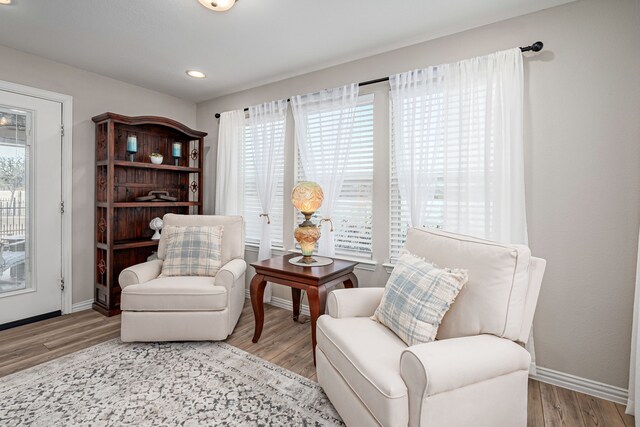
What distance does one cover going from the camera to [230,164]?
149 inches

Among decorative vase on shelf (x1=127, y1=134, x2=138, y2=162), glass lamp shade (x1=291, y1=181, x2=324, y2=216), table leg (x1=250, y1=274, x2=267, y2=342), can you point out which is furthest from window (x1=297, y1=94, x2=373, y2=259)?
decorative vase on shelf (x1=127, y1=134, x2=138, y2=162)

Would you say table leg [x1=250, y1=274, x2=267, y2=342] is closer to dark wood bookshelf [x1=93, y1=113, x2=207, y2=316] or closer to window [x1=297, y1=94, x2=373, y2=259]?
window [x1=297, y1=94, x2=373, y2=259]

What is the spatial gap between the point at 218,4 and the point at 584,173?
2540 mm

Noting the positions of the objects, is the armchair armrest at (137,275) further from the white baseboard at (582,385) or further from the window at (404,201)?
the white baseboard at (582,385)

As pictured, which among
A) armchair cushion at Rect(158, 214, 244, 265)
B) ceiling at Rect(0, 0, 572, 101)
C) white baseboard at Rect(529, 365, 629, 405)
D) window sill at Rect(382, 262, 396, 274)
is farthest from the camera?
armchair cushion at Rect(158, 214, 244, 265)

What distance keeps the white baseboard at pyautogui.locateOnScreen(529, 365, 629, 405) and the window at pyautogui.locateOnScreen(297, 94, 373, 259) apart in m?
1.47

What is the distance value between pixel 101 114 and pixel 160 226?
127 centimetres

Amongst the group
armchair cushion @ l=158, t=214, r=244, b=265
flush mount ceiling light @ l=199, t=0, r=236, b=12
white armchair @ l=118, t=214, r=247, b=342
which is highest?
flush mount ceiling light @ l=199, t=0, r=236, b=12

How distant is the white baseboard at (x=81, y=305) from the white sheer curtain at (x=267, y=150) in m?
1.83

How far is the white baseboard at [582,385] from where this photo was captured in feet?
6.27

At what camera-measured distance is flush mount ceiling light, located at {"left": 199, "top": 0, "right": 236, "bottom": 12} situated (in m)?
2.04

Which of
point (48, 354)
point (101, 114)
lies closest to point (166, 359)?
point (48, 354)

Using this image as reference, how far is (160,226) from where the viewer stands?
3582 mm

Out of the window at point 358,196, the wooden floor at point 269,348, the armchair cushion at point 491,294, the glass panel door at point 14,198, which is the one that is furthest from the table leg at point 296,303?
the glass panel door at point 14,198
